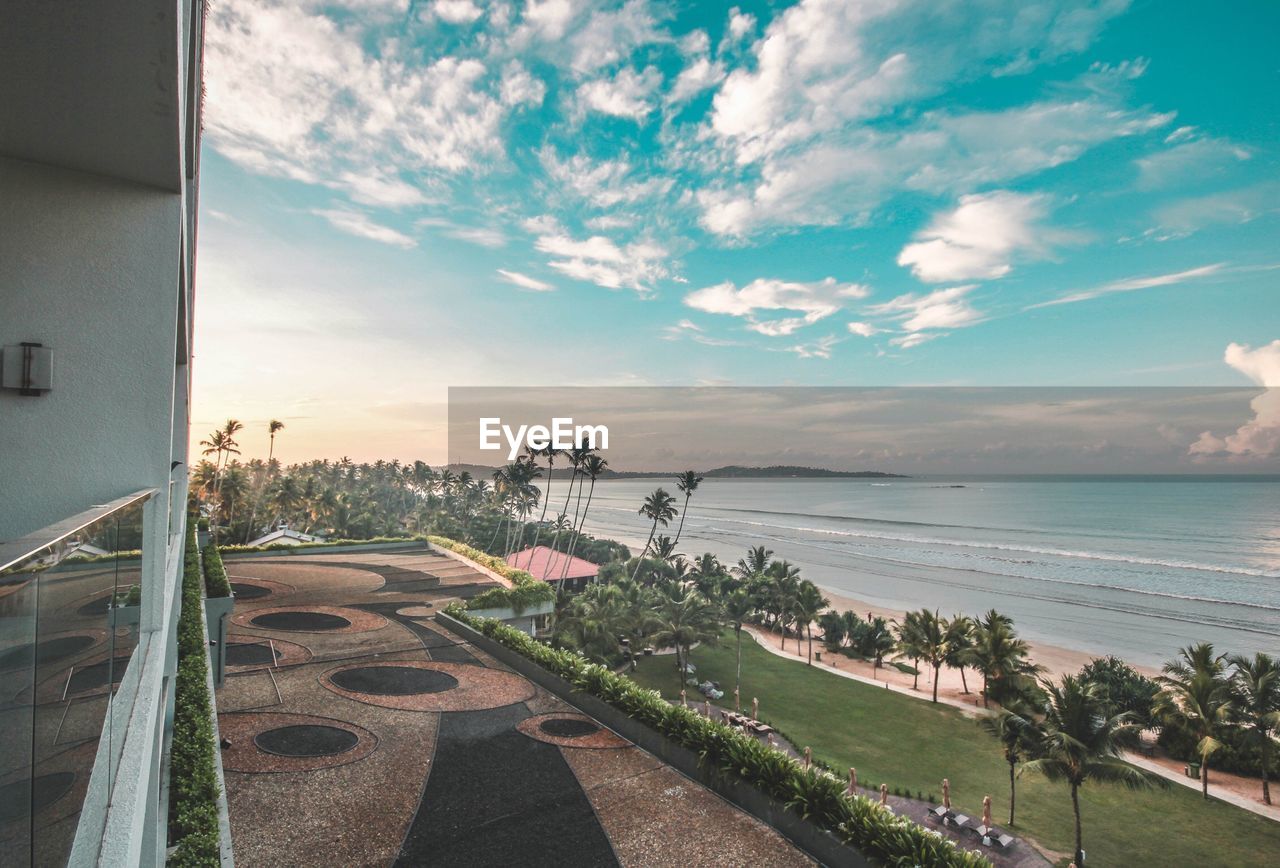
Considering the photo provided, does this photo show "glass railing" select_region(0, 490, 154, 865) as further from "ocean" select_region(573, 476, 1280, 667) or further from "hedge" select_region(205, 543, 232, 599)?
"ocean" select_region(573, 476, 1280, 667)

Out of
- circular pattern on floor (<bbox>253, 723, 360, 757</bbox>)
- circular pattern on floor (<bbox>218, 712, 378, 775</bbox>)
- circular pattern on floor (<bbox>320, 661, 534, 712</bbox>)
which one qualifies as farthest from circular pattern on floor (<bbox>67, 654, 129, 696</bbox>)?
circular pattern on floor (<bbox>320, 661, 534, 712</bbox>)

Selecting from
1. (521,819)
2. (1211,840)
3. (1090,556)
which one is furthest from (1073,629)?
(521,819)

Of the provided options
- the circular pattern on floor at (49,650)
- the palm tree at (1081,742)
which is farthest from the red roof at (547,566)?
the circular pattern on floor at (49,650)

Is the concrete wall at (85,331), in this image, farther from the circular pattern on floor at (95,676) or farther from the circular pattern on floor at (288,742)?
the circular pattern on floor at (288,742)

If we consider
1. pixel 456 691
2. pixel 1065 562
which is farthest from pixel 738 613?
pixel 1065 562

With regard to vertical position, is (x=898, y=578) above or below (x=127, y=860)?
below

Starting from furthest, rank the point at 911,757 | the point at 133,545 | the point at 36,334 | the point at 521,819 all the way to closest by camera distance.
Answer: the point at 911,757 < the point at 521,819 < the point at 36,334 < the point at 133,545

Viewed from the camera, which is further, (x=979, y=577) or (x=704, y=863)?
(x=979, y=577)

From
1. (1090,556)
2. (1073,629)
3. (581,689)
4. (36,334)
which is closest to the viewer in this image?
(36,334)

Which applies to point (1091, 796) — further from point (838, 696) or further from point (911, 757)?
point (838, 696)
